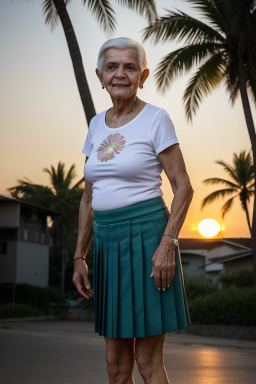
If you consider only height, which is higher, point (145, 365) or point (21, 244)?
point (21, 244)

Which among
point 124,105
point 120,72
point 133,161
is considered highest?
point 120,72

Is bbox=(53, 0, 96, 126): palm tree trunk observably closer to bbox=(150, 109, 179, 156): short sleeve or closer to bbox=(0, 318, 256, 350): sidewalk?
bbox=(0, 318, 256, 350): sidewalk

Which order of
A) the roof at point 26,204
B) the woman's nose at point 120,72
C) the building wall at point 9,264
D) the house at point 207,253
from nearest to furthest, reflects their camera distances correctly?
the woman's nose at point 120,72
the building wall at point 9,264
the roof at point 26,204
the house at point 207,253

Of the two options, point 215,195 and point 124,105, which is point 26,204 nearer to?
point 215,195

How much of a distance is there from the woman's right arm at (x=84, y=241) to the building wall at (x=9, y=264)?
4251 cm

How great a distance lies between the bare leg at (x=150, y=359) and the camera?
290 cm

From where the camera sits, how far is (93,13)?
17.3 m

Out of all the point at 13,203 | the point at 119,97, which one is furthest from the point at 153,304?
the point at 13,203

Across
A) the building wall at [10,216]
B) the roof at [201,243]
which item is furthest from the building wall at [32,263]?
the roof at [201,243]

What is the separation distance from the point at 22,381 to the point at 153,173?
12.8 feet

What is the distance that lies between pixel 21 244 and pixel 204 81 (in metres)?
27.7

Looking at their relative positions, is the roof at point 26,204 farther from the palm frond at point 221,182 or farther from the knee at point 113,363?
the knee at point 113,363

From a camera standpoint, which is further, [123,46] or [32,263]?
[32,263]

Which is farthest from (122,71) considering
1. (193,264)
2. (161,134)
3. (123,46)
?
(193,264)
